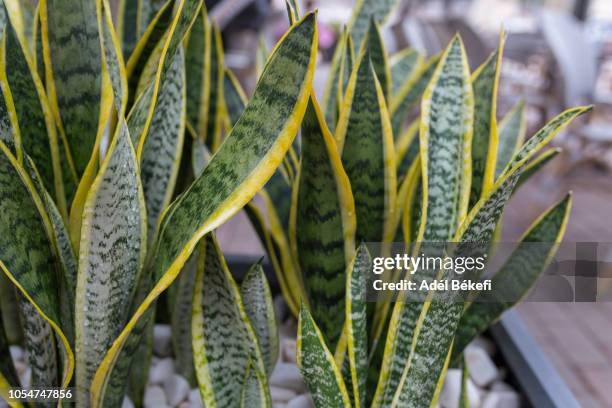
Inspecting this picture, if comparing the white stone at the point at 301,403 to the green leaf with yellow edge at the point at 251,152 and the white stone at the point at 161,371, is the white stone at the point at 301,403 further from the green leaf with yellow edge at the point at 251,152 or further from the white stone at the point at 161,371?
the green leaf with yellow edge at the point at 251,152

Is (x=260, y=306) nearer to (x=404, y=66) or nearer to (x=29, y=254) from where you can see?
(x=29, y=254)

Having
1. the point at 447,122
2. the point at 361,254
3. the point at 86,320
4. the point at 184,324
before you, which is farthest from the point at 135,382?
the point at 447,122

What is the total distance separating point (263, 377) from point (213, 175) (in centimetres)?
19

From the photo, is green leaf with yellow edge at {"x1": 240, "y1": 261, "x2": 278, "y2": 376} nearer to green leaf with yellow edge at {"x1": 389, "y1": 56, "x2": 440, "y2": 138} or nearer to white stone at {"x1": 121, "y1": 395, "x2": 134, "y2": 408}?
white stone at {"x1": 121, "y1": 395, "x2": 134, "y2": 408}

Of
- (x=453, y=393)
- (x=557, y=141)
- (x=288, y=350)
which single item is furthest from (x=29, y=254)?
(x=557, y=141)

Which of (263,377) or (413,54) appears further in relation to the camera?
(413,54)

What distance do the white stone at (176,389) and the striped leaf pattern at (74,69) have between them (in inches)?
11.0

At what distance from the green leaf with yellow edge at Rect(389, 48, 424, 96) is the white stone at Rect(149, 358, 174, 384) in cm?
47

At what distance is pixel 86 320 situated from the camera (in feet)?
1.60

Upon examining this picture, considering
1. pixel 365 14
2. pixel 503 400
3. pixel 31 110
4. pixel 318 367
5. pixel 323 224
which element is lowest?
pixel 503 400

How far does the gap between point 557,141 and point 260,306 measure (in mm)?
2397

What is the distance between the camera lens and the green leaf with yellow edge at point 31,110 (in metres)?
0.52

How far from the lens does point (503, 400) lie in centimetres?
72

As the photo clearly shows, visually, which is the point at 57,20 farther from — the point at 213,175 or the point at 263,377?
the point at 263,377
